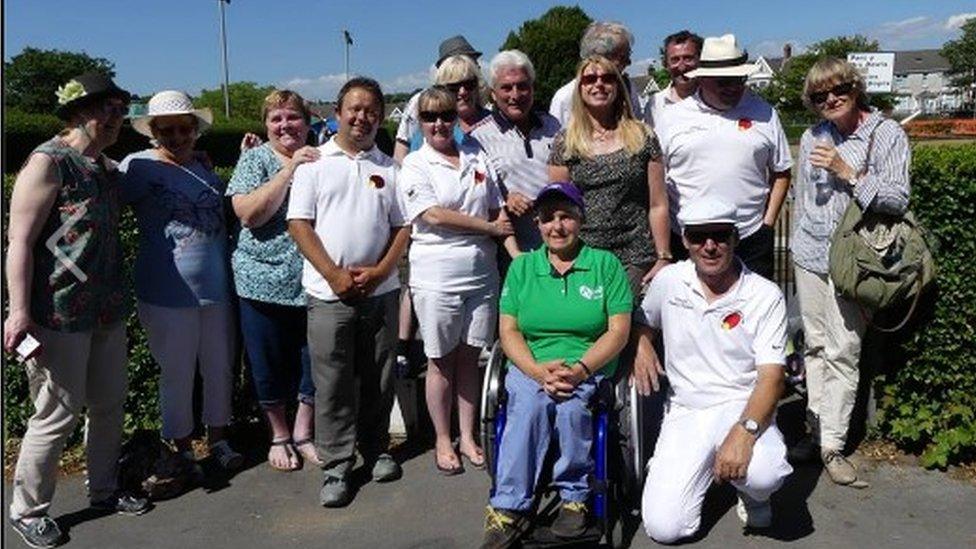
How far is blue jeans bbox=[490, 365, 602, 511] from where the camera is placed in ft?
12.6

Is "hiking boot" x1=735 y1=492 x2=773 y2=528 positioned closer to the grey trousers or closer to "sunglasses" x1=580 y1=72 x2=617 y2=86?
the grey trousers

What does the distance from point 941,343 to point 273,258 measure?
341 centimetres

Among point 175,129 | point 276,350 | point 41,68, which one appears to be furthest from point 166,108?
point 41,68

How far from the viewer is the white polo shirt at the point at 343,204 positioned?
4.30m

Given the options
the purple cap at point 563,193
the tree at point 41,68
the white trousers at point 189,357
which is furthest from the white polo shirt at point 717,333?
the tree at point 41,68

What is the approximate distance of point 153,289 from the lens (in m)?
4.42

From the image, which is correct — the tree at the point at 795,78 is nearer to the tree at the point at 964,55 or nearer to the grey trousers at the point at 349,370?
the tree at the point at 964,55

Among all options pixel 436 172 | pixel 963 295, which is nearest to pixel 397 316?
pixel 436 172

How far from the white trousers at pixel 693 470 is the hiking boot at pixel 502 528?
57cm

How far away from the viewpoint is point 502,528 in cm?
382

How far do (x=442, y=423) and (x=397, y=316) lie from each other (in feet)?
2.08

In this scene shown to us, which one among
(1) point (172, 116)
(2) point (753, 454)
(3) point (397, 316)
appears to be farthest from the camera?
(3) point (397, 316)

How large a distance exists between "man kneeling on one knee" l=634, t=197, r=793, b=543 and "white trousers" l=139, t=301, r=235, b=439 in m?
2.14

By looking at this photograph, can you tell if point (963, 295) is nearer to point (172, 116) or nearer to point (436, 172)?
point (436, 172)
